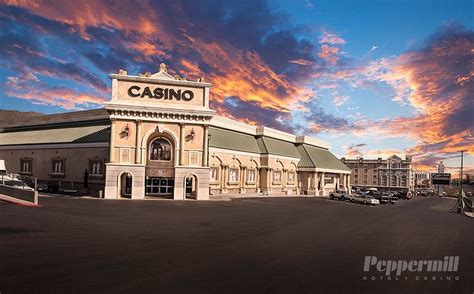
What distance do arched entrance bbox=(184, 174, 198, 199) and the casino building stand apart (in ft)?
0.44

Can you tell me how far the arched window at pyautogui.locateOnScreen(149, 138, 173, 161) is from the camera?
42.9 m

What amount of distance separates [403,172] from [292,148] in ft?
379

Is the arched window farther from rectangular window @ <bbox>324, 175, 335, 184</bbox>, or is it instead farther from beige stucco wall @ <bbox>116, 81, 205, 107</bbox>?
rectangular window @ <bbox>324, 175, 335, 184</bbox>

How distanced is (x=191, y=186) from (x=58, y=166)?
2425 cm

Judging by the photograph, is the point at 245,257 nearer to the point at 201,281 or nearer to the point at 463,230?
the point at 201,281

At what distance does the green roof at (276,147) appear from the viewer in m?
65.6

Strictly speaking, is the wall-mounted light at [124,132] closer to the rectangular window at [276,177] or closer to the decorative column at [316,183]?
the rectangular window at [276,177]

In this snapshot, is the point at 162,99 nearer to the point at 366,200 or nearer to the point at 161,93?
the point at 161,93

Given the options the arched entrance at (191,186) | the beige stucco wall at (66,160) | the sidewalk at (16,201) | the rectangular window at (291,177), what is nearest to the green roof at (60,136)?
the beige stucco wall at (66,160)

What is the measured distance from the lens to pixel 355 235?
19.7 metres

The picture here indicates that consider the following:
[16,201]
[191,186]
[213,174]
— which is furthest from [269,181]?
[16,201]

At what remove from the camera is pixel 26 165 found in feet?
195

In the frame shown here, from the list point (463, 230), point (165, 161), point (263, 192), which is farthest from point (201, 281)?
point (263, 192)

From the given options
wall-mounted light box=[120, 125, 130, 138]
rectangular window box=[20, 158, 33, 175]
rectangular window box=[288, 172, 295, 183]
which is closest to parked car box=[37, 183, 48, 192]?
rectangular window box=[20, 158, 33, 175]
